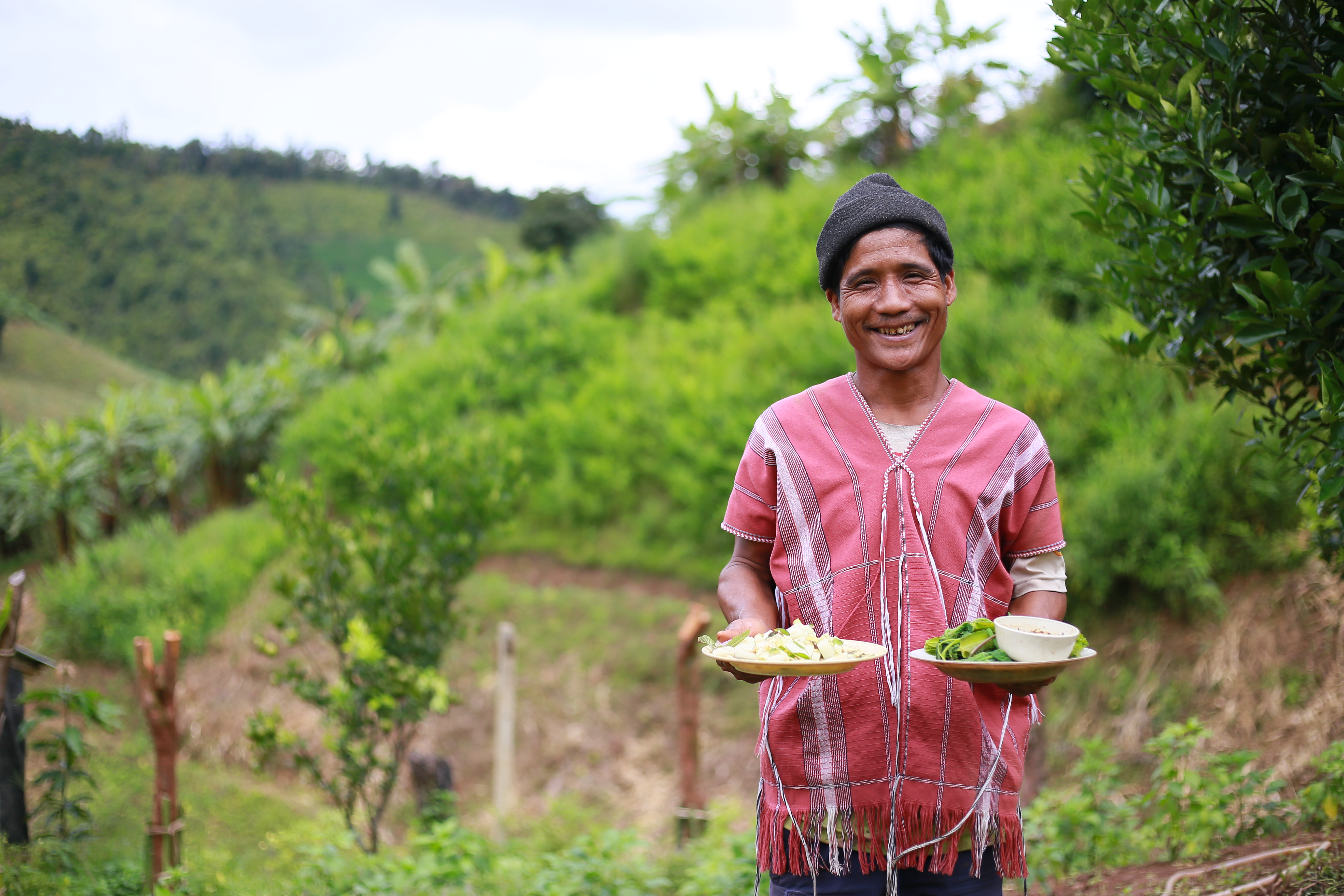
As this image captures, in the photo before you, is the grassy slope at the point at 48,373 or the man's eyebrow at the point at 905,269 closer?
the man's eyebrow at the point at 905,269

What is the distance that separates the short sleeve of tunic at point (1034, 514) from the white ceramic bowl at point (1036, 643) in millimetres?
292

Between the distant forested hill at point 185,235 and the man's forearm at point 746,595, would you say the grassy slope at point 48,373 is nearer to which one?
the distant forested hill at point 185,235

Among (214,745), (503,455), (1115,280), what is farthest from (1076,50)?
(214,745)

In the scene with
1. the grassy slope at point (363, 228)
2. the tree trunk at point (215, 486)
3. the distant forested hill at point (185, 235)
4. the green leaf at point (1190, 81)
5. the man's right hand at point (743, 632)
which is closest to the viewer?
the man's right hand at point (743, 632)

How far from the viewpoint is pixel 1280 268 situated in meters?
2.18

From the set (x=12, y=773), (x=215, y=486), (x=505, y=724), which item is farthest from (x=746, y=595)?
(x=215, y=486)

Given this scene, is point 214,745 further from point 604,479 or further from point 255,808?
point 604,479

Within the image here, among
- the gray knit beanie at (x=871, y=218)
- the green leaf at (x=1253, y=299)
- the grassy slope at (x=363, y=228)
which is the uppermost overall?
the grassy slope at (x=363, y=228)

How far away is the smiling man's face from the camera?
1.94m

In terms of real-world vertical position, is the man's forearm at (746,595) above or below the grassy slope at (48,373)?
below

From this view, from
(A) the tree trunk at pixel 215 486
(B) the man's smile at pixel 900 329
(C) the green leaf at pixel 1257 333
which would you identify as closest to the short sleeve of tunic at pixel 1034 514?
(B) the man's smile at pixel 900 329

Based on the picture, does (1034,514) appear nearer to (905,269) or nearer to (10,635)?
(905,269)

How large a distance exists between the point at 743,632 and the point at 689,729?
383 centimetres

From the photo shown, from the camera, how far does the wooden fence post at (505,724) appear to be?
625cm
